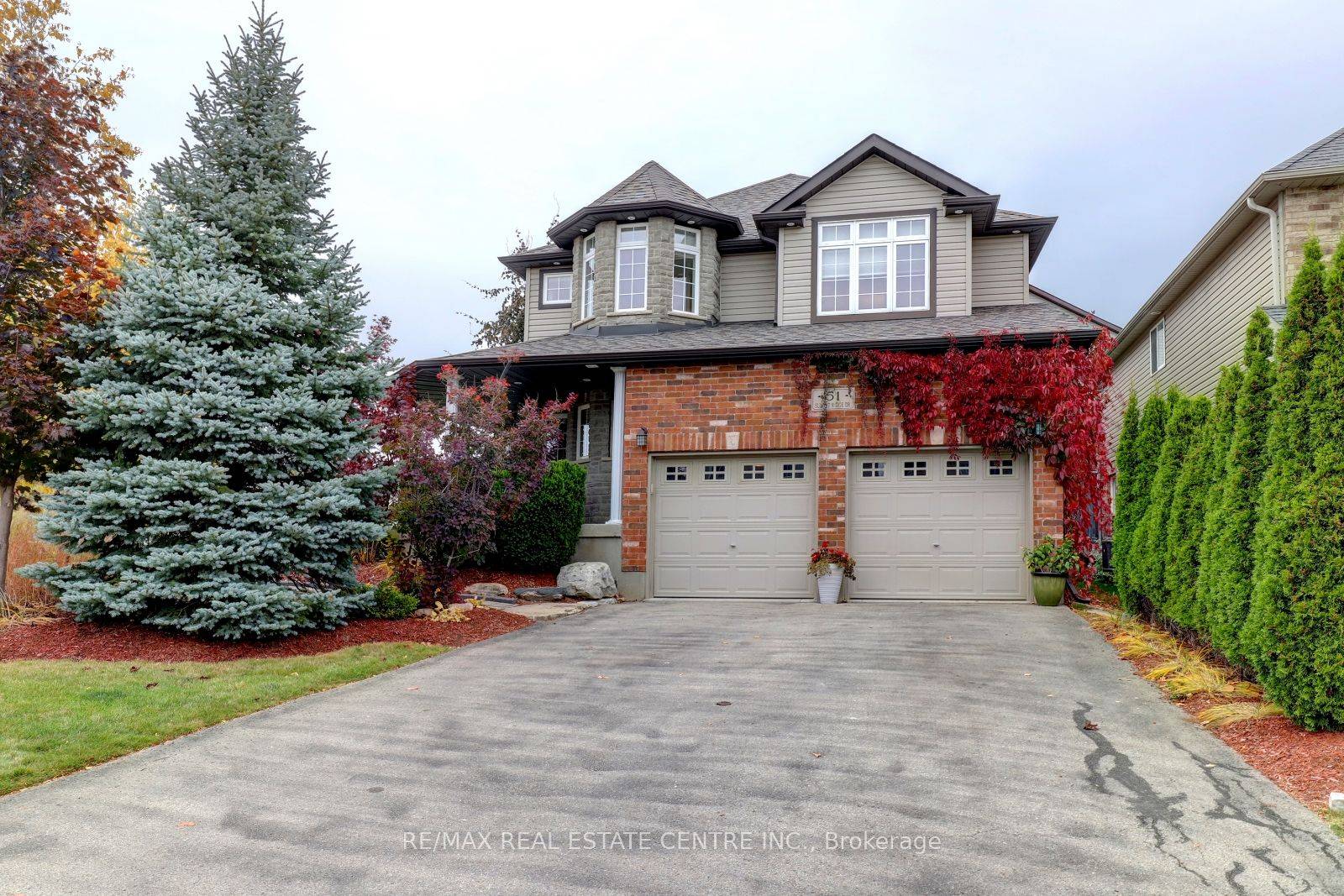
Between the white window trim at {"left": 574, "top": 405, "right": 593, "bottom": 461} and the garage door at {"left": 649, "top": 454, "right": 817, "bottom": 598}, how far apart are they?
2320 millimetres

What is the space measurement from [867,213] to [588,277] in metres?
5.02

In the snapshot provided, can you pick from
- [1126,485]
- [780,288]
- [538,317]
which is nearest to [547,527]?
[780,288]

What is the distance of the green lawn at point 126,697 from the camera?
5.45m

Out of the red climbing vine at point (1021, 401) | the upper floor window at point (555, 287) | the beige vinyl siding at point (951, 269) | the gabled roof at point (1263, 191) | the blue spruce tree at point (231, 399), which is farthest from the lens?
the upper floor window at point (555, 287)

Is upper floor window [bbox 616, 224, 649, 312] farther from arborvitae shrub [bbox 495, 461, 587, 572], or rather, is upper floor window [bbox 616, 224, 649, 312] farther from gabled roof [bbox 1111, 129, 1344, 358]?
gabled roof [bbox 1111, 129, 1344, 358]

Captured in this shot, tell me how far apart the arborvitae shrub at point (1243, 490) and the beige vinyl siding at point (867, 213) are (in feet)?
25.4

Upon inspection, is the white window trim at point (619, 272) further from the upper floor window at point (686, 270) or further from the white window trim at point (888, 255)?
the white window trim at point (888, 255)

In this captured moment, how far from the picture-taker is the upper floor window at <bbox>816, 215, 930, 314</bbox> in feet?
47.5

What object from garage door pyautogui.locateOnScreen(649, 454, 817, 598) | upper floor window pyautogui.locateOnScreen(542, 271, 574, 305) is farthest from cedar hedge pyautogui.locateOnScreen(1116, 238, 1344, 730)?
upper floor window pyautogui.locateOnScreen(542, 271, 574, 305)

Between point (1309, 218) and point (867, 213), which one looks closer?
point (1309, 218)

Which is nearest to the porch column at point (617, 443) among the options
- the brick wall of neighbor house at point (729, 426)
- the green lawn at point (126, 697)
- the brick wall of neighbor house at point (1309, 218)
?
the brick wall of neighbor house at point (729, 426)

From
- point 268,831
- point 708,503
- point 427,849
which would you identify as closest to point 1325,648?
point 427,849

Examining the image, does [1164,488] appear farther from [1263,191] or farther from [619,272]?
[619,272]

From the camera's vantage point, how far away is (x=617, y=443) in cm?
1373
